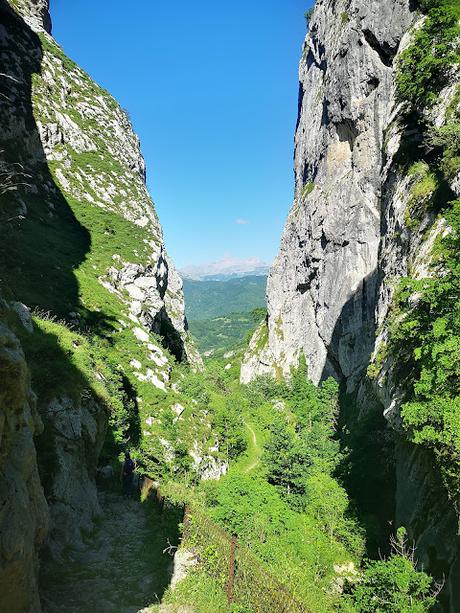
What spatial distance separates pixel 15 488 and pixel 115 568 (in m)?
5.87

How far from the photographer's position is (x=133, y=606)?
841 cm

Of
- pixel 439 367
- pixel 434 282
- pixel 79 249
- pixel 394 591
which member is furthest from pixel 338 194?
pixel 394 591

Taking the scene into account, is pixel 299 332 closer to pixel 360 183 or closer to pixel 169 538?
pixel 360 183

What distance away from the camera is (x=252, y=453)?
31938mm

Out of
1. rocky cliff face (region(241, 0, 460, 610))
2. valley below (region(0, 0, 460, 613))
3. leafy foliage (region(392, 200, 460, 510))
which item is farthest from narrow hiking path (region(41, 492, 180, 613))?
leafy foliage (region(392, 200, 460, 510))

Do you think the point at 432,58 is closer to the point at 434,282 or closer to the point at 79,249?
the point at 434,282

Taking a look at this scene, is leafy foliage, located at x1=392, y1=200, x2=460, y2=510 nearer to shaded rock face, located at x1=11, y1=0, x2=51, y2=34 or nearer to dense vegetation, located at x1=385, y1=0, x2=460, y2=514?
dense vegetation, located at x1=385, y1=0, x2=460, y2=514

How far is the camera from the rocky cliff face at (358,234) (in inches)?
581

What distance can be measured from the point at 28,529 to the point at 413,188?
71.9 feet

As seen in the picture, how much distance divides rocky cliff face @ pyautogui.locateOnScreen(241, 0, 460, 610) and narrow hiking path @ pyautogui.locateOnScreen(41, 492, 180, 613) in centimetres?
810

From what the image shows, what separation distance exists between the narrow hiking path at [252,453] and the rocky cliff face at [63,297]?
9.34 meters

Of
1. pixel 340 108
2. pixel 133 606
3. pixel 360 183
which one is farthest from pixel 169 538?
pixel 340 108

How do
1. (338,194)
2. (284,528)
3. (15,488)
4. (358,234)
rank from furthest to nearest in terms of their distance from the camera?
1. (338,194)
2. (358,234)
3. (284,528)
4. (15,488)

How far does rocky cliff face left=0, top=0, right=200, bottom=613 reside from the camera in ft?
20.6
